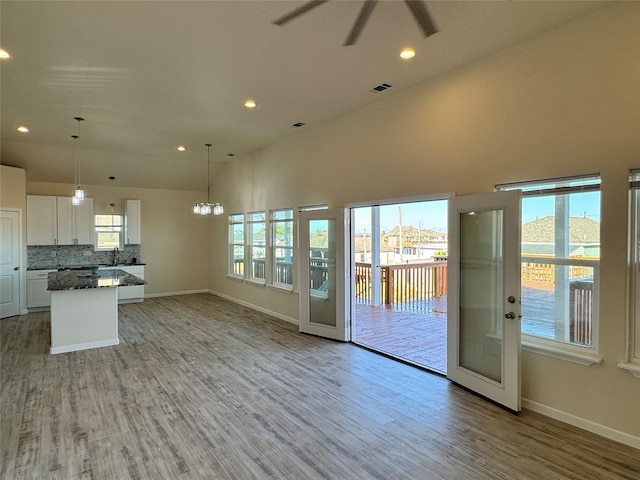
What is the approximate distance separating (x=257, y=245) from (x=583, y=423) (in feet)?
20.8

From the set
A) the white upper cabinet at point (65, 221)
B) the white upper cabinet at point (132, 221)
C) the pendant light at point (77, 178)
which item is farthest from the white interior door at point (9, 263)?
the white upper cabinet at point (132, 221)

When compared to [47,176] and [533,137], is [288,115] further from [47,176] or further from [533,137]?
[47,176]

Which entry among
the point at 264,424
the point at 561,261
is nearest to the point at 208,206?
the point at 264,424

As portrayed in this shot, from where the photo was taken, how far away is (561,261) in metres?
3.25

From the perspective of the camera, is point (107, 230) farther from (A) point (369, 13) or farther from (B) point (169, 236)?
(A) point (369, 13)

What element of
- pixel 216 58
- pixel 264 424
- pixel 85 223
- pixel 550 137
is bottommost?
pixel 264 424

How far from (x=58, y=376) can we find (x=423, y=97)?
17.9 ft

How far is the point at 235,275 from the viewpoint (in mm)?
8859

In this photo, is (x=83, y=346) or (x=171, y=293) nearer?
(x=83, y=346)

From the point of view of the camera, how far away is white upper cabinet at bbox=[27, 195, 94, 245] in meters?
7.68

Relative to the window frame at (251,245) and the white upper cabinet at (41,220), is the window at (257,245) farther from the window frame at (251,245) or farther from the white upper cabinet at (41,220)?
the white upper cabinet at (41,220)

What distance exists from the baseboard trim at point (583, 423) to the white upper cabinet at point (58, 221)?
905 centimetres

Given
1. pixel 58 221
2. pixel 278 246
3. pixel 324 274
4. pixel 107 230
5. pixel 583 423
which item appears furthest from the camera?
pixel 107 230

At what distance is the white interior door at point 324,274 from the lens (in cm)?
549
